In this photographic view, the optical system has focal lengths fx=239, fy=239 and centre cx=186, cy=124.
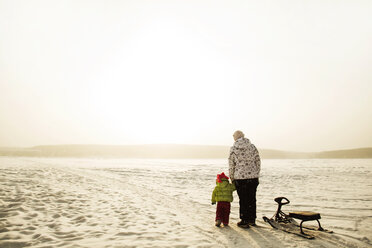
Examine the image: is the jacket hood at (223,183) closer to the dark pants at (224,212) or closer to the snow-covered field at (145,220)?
the dark pants at (224,212)

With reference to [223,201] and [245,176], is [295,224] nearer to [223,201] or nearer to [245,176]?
[245,176]

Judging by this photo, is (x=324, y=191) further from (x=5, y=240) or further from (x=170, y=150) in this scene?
(x=170, y=150)

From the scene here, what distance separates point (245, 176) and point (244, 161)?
41cm

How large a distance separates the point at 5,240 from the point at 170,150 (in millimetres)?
105447

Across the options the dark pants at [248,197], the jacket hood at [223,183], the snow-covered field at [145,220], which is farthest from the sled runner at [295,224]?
the jacket hood at [223,183]

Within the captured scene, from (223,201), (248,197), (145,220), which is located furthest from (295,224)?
(145,220)

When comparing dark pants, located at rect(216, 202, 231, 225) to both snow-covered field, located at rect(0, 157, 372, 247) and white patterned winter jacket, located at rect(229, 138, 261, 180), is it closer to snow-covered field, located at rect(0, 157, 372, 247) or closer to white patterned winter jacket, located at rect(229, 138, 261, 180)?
snow-covered field, located at rect(0, 157, 372, 247)

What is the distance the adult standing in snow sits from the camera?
21.9 feet

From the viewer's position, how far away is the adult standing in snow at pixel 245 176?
262 inches

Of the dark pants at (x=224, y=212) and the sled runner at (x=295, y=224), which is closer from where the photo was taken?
the sled runner at (x=295, y=224)

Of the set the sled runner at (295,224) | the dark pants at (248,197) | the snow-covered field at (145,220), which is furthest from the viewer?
the dark pants at (248,197)

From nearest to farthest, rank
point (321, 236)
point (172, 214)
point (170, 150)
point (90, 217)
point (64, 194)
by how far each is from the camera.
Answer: point (321, 236) < point (90, 217) < point (172, 214) < point (64, 194) < point (170, 150)

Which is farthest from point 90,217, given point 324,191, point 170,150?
point 170,150

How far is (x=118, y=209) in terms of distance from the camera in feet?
28.3
